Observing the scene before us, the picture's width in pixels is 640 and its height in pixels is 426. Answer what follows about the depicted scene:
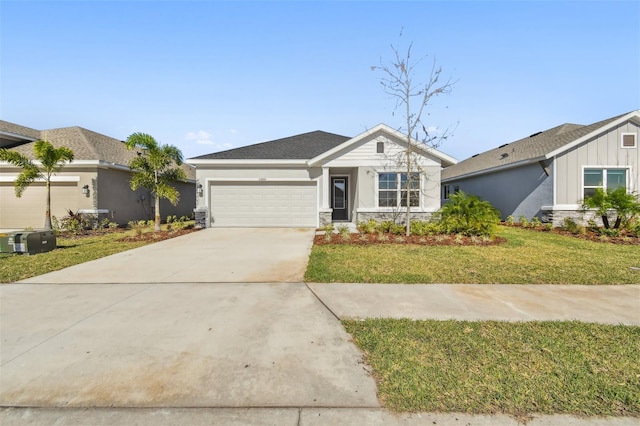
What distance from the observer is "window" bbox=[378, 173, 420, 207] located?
Result: 13.1m

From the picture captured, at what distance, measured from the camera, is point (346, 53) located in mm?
12414

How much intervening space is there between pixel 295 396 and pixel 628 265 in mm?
8249

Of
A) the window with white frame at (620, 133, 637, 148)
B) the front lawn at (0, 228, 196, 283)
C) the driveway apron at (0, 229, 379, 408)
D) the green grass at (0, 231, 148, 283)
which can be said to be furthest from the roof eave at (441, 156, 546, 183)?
the green grass at (0, 231, 148, 283)

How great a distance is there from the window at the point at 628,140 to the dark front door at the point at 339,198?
12.4 m

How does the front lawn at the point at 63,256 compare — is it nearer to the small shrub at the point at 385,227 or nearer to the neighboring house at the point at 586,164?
the small shrub at the point at 385,227

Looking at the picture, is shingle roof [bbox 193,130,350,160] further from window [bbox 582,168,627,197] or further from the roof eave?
window [bbox 582,168,627,197]

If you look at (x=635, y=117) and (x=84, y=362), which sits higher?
(x=635, y=117)

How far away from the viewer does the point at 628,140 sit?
1256cm

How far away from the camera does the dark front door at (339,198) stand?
16.3 metres

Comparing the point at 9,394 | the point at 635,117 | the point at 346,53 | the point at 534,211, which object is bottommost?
the point at 9,394

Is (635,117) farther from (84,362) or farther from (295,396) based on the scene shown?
(84,362)

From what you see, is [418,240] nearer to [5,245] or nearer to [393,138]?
[393,138]

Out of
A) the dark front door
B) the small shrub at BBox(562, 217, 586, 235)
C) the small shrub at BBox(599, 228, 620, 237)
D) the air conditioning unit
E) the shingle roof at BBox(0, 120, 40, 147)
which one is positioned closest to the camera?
the air conditioning unit

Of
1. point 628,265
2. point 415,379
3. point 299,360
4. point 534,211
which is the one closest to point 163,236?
point 299,360
